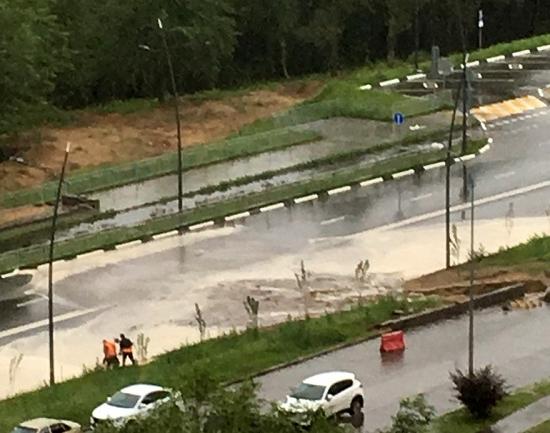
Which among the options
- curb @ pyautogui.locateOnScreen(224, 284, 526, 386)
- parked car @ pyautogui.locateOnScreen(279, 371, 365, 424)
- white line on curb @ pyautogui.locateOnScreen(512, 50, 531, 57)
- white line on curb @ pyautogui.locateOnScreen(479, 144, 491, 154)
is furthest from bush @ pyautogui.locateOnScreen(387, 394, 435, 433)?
white line on curb @ pyautogui.locateOnScreen(512, 50, 531, 57)

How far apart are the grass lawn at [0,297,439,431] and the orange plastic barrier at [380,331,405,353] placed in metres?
1.03

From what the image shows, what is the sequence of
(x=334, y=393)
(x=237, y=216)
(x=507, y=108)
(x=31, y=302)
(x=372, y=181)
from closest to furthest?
1. (x=334, y=393)
2. (x=31, y=302)
3. (x=237, y=216)
4. (x=372, y=181)
5. (x=507, y=108)

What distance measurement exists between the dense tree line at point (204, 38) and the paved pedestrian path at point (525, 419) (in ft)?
111

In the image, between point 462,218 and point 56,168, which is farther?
point 56,168

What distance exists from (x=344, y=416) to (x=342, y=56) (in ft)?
175

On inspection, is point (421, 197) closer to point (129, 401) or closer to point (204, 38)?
point (204, 38)

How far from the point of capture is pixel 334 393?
3209cm

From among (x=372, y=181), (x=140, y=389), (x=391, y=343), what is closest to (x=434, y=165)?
(x=372, y=181)

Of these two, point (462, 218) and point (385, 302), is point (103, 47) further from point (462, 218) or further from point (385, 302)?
point (385, 302)

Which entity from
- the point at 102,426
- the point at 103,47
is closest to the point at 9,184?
the point at 103,47

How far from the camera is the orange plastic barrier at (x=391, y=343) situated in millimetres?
37938

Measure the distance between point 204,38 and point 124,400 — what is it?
138ft

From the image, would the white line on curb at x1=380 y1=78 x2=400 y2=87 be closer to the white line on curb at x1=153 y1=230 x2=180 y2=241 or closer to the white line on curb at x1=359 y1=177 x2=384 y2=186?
the white line on curb at x1=359 y1=177 x2=384 y2=186

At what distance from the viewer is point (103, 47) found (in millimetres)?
73250
